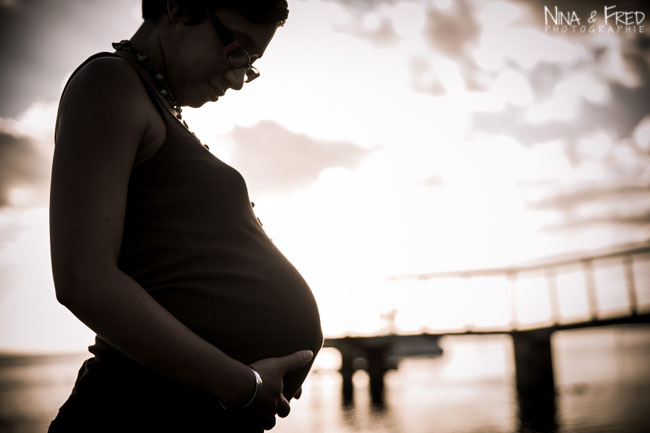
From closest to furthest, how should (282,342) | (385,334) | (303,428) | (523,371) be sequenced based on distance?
(282,342)
(303,428)
(523,371)
(385,334)

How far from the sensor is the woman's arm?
36.2 inches

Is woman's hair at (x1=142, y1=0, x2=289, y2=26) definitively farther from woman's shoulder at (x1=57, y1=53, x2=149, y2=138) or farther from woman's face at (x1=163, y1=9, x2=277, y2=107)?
woman's shoulder at (x1=57, y1=53, x2=149, y2=138)

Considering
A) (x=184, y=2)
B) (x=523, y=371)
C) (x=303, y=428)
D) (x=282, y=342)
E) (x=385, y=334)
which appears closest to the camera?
(x=184, y=2)

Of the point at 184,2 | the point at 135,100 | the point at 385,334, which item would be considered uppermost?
the point at 184,2

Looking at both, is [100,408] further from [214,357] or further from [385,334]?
[385,334]

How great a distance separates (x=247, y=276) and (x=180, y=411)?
12.6 inches

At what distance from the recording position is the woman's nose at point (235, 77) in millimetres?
1307

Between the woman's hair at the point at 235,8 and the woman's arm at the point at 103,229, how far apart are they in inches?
11.4

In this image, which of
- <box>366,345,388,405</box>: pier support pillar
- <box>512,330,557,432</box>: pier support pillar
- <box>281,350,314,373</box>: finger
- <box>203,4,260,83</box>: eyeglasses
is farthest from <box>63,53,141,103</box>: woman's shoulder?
<box>366,345,388,405</box>: pier support pillar

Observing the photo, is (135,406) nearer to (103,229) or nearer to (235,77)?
(103,229)

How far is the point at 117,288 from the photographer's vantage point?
3.06 feet

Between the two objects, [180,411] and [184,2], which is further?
[184,2]

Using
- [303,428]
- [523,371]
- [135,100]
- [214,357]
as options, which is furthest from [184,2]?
[523,371]

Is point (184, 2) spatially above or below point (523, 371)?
above
